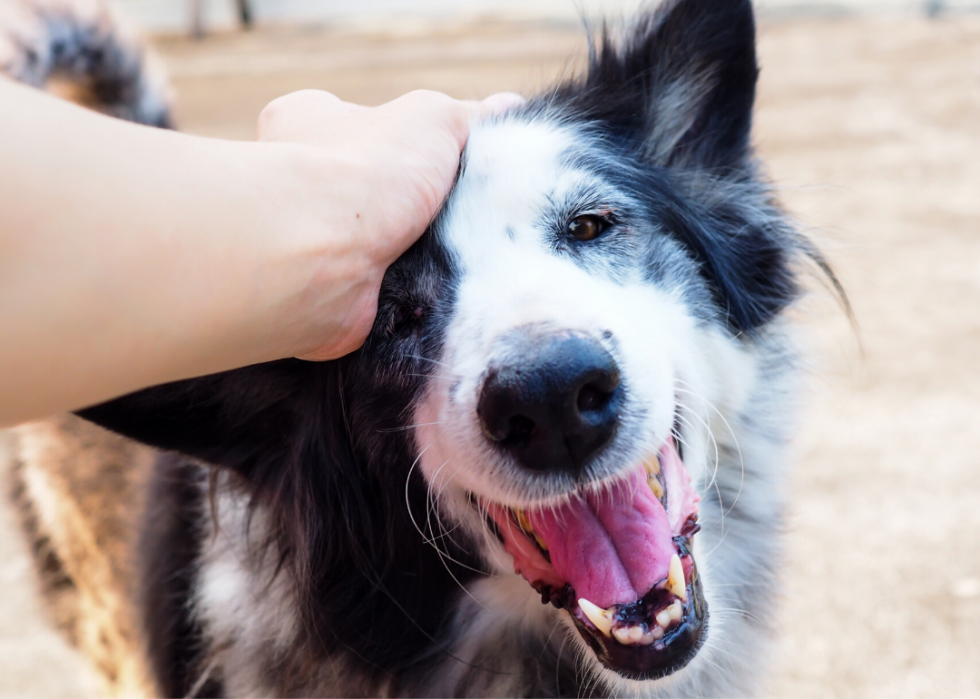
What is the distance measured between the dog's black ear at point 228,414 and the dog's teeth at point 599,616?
0.71 meters

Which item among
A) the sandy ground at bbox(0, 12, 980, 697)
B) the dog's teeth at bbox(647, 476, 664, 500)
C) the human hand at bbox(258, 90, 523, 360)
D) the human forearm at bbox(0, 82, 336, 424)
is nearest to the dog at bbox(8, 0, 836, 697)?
the dog's teeth at bbox(647, 476, 664, 500)

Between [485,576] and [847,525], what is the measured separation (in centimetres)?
194

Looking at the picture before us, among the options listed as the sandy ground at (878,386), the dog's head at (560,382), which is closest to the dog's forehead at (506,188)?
the dog's head at (560,382)

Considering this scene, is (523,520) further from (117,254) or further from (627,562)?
(117,254)

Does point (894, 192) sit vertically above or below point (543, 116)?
below

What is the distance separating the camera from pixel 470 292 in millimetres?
1668

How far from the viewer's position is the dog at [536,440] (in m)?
1.59

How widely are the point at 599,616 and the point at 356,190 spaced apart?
0.87 meters

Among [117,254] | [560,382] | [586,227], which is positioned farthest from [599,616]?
[117,254]

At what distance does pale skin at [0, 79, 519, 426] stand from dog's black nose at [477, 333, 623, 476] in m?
0.32

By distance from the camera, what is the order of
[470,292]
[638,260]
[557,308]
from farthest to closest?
[638,260] → [470,292] → [557,308]

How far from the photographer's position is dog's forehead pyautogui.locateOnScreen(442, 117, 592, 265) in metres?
1.74

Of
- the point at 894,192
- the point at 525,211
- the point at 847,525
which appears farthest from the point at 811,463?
the point at 894,192

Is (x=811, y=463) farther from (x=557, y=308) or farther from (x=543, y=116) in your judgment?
(x=557, y=308)
